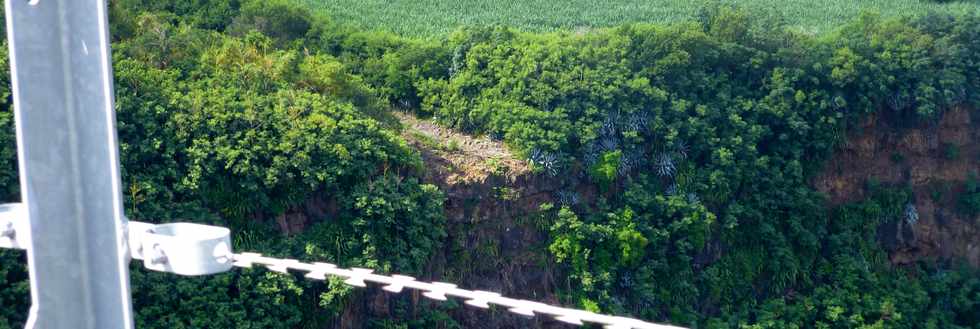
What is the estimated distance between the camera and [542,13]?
15203 millimetres

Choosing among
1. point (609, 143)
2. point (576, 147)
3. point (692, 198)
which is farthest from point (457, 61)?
point (692, 198)

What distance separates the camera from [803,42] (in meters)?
13.1

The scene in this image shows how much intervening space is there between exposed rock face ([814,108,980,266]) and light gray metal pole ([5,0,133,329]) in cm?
1164

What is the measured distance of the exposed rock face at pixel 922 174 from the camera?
13.1 m

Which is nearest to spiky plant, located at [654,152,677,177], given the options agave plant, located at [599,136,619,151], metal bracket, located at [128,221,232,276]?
agave plant, located at [599,136,619,151]

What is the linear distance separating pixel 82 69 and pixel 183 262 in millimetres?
518

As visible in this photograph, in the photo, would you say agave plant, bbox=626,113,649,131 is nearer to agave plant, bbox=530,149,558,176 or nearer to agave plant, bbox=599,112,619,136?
agave plant, bbox=599,112,619,136

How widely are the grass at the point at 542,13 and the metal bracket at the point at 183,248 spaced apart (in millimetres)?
11190

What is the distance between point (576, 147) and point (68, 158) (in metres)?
9.06

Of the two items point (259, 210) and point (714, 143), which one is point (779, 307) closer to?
point (714, 143)

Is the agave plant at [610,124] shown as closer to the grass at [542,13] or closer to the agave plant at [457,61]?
the agave plant at [457,61]

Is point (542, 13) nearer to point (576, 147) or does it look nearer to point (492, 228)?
point (576, 147)

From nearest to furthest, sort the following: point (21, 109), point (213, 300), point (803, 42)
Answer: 1. point (21, 109)
2. point (213, 300)
3. point (803, 42)

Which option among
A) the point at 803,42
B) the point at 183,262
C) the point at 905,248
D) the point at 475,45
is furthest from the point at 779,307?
the point at 183,262
